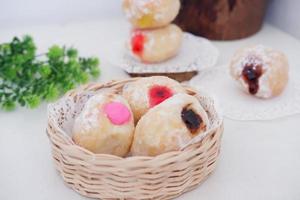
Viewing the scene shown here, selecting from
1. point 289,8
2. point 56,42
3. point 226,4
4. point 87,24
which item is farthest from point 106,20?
point 289,8

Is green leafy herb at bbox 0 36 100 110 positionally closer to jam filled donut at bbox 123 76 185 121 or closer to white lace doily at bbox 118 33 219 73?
white lace doily at bbox 118 33 219 73

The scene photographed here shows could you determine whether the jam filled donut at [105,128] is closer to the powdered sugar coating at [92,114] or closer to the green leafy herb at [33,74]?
the powdered sugar coating at [92,114]

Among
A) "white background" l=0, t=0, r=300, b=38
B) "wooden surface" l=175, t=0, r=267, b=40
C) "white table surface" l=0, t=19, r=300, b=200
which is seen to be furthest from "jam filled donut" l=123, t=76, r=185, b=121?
"white background" l=0, t=0, r=300, b=38

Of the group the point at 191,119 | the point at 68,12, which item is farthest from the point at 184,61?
the point at 68,12

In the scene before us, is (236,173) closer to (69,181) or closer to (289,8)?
(69,181)

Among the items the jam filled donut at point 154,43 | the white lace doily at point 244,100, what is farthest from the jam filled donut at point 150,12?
the white lace doily at point 244,100

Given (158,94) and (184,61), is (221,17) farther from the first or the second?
(158,94)

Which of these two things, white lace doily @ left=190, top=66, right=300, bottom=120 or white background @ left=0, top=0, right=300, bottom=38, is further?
white background @ left=0, top=0, right=300, bottom=38

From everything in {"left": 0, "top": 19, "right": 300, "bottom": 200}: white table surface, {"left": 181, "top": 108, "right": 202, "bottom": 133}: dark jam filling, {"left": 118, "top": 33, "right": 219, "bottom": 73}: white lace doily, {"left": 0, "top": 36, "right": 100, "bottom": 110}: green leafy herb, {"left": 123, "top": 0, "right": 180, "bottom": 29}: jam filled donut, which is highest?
{"left": 123, "top": 0, "right": 180, "bottom": 29}: jam filled donut
